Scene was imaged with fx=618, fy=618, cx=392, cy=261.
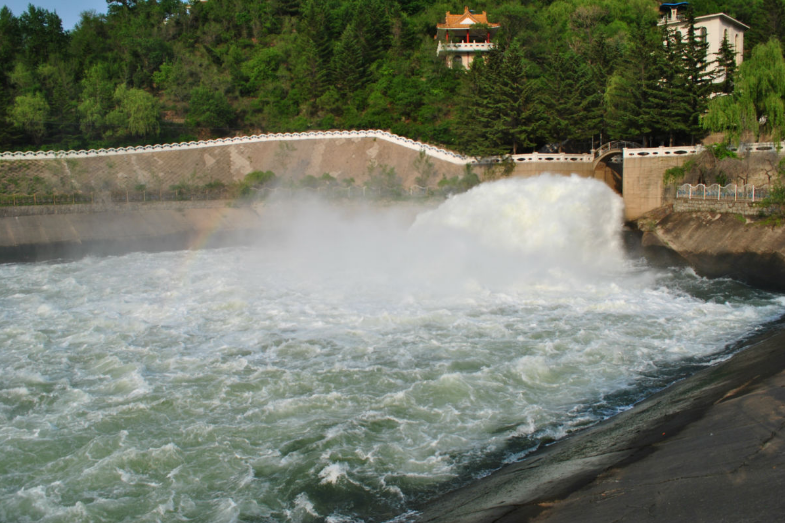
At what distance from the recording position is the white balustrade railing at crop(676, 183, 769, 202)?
19766 millimetres

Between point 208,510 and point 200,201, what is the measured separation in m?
27.7

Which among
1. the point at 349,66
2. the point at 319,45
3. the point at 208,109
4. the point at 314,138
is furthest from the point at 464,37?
the point at 208,109

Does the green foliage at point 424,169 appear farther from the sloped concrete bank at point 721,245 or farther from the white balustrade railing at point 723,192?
the white balustrade railing at point 723,192

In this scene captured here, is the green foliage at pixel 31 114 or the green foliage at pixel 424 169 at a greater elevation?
the green foliage at pixel 31 114

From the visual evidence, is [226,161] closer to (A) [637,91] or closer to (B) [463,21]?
(B) [463,21]

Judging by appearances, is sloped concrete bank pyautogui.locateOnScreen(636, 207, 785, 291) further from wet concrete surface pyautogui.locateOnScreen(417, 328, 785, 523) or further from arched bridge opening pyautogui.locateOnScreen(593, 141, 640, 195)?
wet concrete surface pyautogui.locateOnScreen(417, 328, 785, 523)

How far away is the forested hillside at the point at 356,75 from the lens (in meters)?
30.8

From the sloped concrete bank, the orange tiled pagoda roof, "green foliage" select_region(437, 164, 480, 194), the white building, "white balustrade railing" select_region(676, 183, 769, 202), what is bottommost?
the sloped concrete bank

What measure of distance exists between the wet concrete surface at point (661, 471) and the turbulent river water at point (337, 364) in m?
0.69

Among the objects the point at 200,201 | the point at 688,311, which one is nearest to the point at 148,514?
the point at 688,311

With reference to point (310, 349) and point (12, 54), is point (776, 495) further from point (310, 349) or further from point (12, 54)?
point (12, 54)

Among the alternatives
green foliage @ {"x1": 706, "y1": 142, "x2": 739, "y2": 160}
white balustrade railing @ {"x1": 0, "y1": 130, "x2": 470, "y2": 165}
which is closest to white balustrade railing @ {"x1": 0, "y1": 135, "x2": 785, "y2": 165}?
white balustrade railing @ {"x1": 0, "y1": 130, "x2": 470, "y2": 165}

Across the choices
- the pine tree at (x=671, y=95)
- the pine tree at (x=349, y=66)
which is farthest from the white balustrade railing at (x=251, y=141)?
the pine tree at (x=671, y=95)

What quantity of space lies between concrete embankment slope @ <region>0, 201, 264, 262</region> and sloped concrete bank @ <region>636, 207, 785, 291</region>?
19.6 metres
